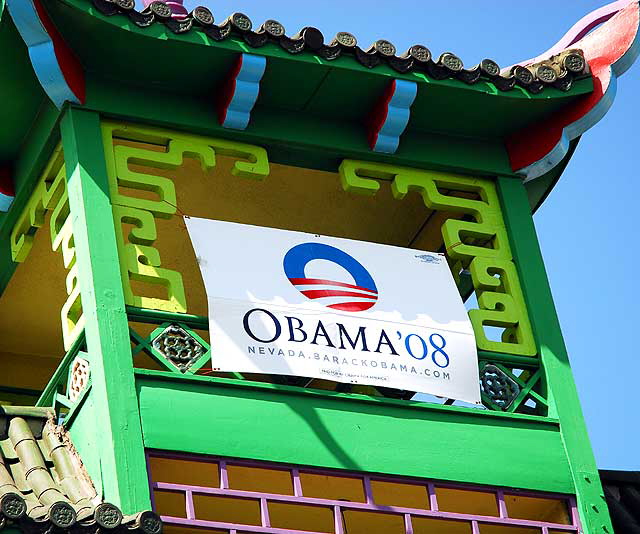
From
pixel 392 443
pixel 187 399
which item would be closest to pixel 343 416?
pixel 392 443

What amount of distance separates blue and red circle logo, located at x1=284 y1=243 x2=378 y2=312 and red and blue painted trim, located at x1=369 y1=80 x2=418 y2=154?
97 centimetres

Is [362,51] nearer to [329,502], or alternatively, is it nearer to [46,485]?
[329,502]

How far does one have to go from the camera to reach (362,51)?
40.5 ft

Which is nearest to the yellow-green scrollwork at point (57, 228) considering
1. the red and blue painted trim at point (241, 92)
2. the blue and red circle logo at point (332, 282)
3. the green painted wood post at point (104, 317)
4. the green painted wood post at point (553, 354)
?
the green painted wood post at point (104, 317)

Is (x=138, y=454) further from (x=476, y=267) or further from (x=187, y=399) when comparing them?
(x=476, y=267)

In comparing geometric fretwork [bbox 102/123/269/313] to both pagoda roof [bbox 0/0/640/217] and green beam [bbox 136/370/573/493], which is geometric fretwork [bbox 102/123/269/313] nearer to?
pagoda roof [bbox 0/0/640/217]

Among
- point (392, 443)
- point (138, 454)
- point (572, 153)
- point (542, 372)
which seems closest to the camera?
point (138, 454)

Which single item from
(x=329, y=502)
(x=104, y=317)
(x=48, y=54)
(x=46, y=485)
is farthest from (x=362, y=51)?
(x=46, y=485)

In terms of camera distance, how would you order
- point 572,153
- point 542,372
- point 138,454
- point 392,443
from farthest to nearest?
point 572,153, point 542,372, point 392,443, point 138,454

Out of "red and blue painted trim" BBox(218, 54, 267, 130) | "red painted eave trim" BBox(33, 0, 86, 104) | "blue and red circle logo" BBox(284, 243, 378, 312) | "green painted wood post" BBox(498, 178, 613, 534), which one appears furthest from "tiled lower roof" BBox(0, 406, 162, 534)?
"green painted wood post" BBox(498, 178, 613, 534)

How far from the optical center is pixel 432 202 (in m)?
12.7

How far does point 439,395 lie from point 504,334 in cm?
107

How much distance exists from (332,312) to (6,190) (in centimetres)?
293

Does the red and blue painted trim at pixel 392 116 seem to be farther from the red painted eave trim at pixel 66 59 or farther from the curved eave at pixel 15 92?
the curved eave at pixel 15 92
